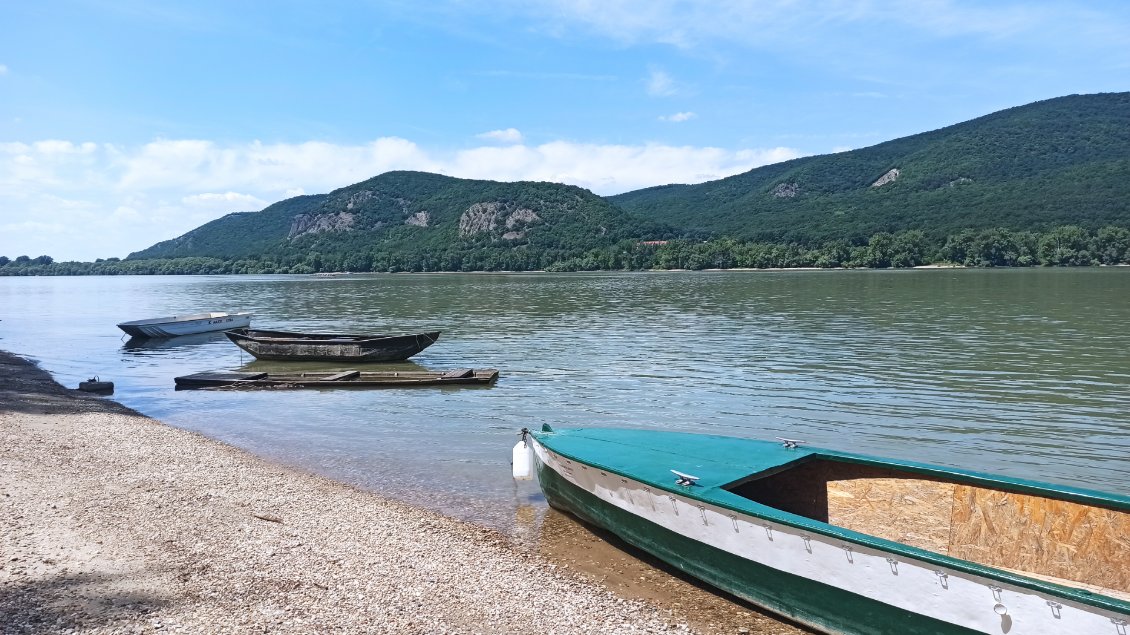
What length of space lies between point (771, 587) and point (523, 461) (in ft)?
18.2

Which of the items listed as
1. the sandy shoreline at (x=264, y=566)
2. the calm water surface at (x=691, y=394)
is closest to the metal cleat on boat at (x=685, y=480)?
the sandy shoreline at (x=264, y=566)

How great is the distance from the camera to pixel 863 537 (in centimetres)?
699

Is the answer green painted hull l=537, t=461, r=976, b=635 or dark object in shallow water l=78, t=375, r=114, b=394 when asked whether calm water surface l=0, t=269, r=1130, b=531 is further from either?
green painted hull l=537, t=461, r=976, b=635

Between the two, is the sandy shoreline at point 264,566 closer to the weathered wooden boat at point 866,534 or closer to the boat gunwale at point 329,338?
the weathered wooden boat at point 866,534

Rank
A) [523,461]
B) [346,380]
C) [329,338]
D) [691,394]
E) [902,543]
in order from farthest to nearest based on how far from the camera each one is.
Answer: [329,338], [346,380], [691,394], [523,461], [902,543]

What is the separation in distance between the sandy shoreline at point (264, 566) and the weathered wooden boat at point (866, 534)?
0.75 m

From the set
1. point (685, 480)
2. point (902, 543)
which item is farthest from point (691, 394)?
point (902, 543)

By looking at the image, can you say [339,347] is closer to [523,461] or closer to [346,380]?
[346,380]

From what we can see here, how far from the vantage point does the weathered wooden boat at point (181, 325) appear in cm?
4441

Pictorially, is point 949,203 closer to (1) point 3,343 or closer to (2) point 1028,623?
(1) point 3,343

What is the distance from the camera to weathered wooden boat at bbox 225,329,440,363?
104 feet

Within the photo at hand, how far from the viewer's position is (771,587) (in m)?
7.91

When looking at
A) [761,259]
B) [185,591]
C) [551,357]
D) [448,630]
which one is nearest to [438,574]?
[448,630]

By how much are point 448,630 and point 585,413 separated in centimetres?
1279
